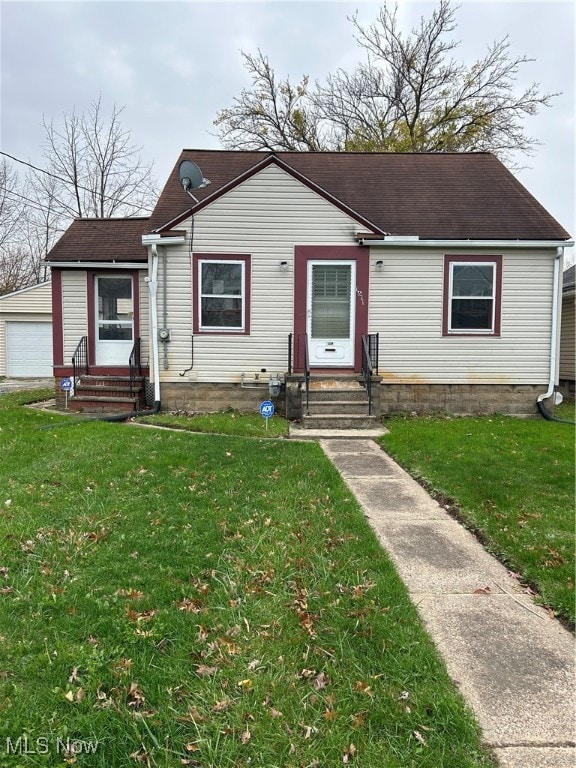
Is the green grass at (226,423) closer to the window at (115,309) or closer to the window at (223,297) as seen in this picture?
the window at (223,297)

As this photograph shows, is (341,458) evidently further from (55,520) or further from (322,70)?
(322,70)

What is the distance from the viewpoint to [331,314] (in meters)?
9.59

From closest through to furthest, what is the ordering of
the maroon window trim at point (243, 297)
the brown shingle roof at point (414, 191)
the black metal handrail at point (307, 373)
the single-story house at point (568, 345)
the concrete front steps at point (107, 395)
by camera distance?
the black metal handrail at point (307, 373) → the maroon window trim at point (243, 297) → the brown shingle roof at point (414, 191) → the concrete front steps at point (107, 395) → the single-story house at point (568, 345)

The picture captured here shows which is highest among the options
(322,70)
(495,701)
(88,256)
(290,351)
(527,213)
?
(322,70)

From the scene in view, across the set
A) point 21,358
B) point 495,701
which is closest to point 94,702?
point 495,701

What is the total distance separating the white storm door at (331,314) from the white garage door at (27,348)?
1348 centimetres

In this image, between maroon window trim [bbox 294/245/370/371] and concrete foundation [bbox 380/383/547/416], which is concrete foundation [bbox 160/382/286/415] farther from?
concrete foundation [bbox 380/383/547/416]

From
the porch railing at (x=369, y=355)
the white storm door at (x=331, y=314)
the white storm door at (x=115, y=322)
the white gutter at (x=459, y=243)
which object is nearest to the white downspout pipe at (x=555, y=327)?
the white gutter at (x=459, y=243)

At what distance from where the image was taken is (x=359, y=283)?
31.1 feet

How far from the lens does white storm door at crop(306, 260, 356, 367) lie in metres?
9.51

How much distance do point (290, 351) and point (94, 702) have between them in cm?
775

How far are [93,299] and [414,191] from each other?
7.70 m

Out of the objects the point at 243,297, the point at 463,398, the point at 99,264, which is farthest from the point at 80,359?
the point at 463,398

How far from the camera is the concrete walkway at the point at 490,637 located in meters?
1.84
